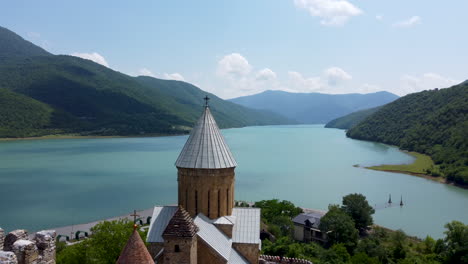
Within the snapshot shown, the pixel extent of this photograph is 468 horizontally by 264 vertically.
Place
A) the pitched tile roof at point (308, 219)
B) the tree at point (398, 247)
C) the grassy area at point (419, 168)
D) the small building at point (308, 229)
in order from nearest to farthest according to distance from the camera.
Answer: the tree at point (398, 247) < the small building at point (308, 229) < the pitched tile roof at point (308, 219) < the grassy area at point (419, 168)

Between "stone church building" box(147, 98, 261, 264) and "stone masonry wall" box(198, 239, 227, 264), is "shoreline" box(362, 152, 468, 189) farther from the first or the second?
"stone masonry wall" box(198, 239, 227, 264)

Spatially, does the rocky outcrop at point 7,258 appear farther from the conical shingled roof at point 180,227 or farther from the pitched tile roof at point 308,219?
the pitched tile roof at point 308,219

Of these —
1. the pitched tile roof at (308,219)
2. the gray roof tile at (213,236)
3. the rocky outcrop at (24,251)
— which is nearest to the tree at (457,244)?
the pitched tile roof at (308,219)

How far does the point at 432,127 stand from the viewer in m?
78.4

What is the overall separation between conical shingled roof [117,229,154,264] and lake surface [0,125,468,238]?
25097 millimetres

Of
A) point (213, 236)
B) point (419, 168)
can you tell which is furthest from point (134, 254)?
point (419, 168)

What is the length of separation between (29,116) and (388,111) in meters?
113

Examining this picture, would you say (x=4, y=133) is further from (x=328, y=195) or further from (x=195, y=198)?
(x=195, y=198)

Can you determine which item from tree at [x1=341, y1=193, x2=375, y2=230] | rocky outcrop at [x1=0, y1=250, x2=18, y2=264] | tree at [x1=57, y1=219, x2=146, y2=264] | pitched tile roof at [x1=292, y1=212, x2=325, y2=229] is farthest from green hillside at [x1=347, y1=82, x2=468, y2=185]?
rocky outcrop at [x1=0, y1=250, x2=18, y2=264]

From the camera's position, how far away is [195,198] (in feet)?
38.9

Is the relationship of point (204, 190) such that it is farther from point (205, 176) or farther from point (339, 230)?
point (339, 230)

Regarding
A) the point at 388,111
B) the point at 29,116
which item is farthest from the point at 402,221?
the point at 29,116

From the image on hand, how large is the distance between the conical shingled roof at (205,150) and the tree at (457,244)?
52.4 ft

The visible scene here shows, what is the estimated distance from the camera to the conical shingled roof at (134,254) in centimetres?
695
